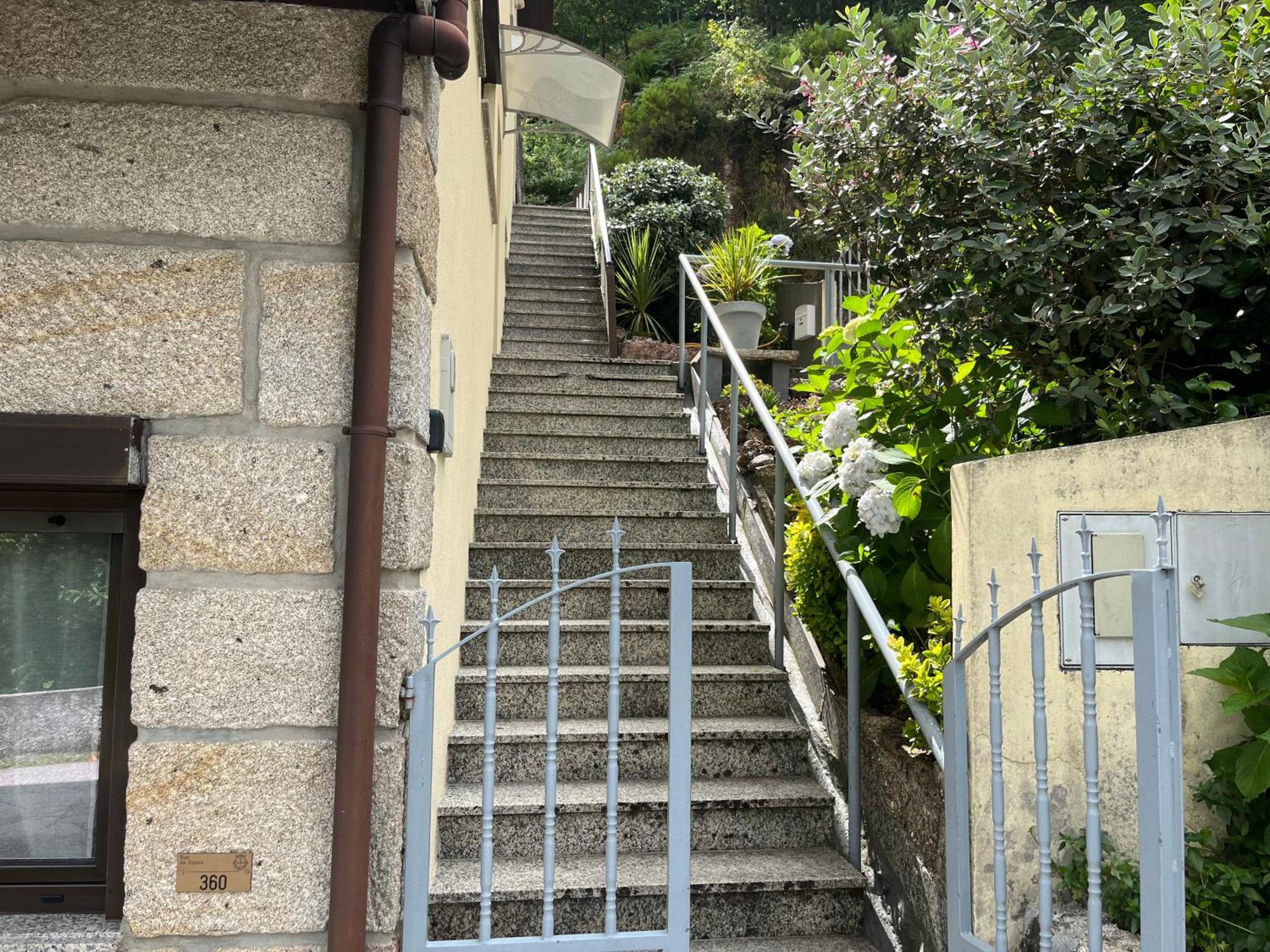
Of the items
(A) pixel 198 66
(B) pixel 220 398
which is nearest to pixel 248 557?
(B) pixel 220 398

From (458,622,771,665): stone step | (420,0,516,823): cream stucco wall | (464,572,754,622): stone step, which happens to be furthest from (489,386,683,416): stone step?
(458,622,771,665): stone step

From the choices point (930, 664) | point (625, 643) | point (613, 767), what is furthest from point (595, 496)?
point (613, 767)

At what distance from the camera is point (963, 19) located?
10.1 feet

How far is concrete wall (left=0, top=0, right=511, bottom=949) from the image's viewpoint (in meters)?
1.70

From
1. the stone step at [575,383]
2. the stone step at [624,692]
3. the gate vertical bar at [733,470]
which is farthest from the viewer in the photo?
the stone step at [575,383]

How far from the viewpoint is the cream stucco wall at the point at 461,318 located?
94.3 inches

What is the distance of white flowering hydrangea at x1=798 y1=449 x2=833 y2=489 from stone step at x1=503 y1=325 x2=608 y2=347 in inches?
125

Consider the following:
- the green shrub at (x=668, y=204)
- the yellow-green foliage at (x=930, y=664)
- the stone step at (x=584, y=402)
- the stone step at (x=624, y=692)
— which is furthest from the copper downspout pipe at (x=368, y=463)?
the green shrub at (x=668, y=204)

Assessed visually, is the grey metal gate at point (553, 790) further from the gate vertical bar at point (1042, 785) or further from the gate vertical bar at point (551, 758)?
the gate vertical bar at point (1042, 785)

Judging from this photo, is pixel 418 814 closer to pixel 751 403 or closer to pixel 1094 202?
pixel 1094 202

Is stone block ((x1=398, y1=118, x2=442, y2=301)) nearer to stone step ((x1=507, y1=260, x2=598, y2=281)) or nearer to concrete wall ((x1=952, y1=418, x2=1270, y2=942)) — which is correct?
concrete wall ((x1=952, y1=418, x2=1270, y2=942))

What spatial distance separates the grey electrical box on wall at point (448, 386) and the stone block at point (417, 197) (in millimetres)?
428

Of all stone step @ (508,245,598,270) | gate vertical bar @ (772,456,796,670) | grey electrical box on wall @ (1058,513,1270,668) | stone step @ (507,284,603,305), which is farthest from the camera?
stone step @ (508,245,598,270)

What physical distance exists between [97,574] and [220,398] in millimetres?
422
